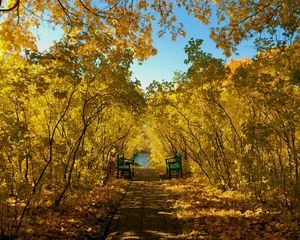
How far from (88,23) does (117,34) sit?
0.69 m

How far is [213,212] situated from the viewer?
836 cm

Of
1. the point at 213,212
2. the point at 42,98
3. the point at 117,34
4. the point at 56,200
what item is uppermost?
the point at 117,34

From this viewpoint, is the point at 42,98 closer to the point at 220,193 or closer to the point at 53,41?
the point at 53,41

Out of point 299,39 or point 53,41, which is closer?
point 53,41

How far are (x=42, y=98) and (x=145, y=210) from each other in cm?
449

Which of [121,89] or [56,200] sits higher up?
[121,89]

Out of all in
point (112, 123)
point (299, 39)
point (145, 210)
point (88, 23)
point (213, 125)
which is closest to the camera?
point (299, 39)

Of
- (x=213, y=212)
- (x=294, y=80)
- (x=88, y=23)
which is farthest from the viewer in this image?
(x=213, y=212)

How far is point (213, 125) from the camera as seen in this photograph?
11234 millimetres

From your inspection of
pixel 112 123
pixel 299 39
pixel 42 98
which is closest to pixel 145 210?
pixel 42 98

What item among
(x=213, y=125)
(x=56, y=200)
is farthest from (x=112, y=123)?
(x=56, y=200)

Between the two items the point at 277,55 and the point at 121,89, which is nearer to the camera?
the point at 277,55

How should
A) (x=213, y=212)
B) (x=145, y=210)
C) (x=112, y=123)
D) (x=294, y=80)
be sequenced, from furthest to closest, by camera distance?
1. (x=112, y=123)
2. (x=145, y=210)
3. (x=213, y=212)
4. (x=294, y=80)

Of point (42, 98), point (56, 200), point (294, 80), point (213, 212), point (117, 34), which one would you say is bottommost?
point (213, 212)
